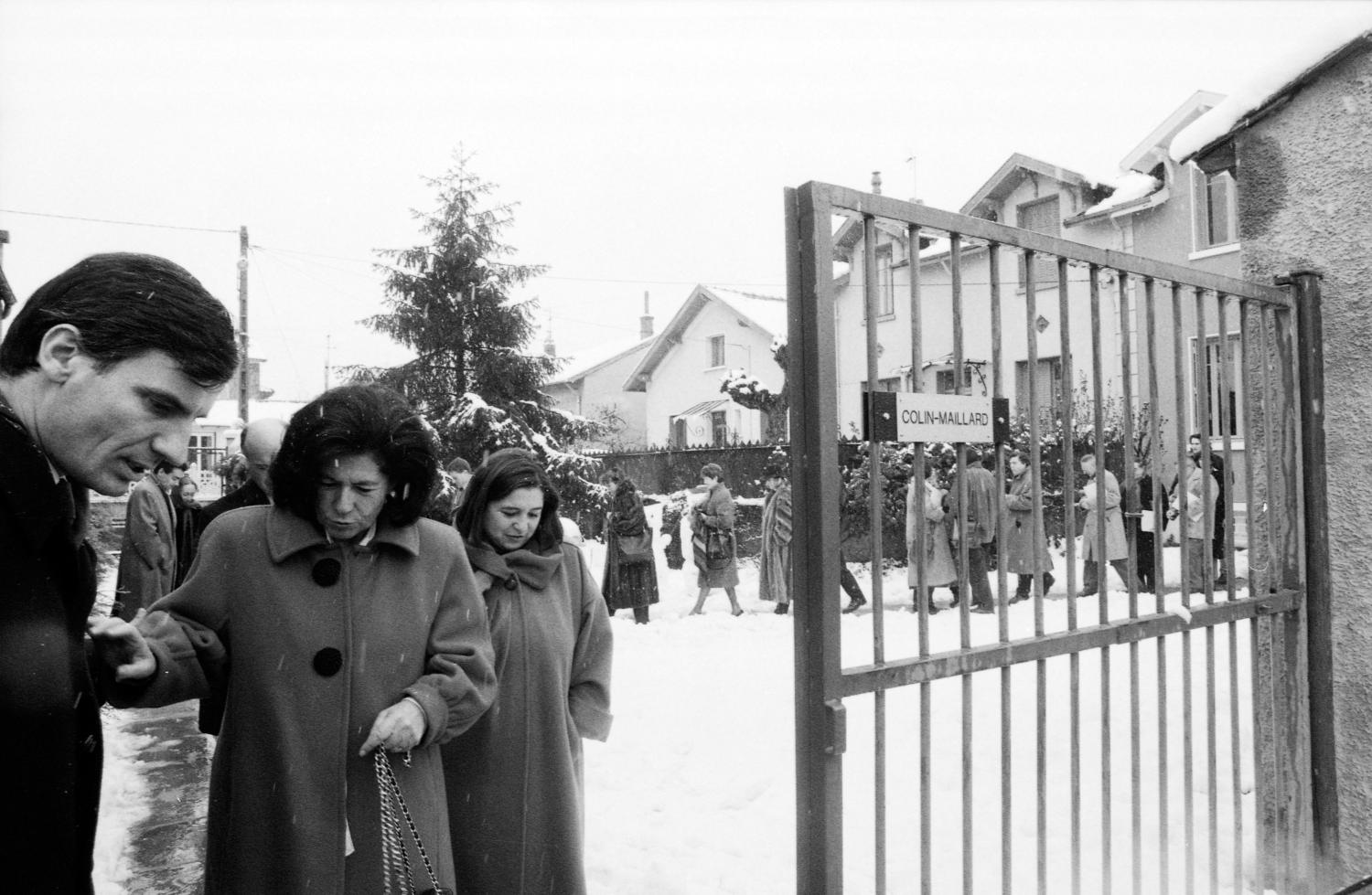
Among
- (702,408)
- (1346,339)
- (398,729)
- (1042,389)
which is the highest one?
(702,408)

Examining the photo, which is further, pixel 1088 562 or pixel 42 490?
pixel 1088 562

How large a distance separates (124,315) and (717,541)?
9.47m

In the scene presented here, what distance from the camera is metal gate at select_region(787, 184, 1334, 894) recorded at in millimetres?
2170

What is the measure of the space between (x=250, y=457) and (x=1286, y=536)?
400cm

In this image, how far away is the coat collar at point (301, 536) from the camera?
2254 mm

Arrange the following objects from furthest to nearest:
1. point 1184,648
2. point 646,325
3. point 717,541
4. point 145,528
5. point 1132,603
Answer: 1. point 646,325
2. point 717,541
3. point 145,528
4. point 1184,648
5. point 1132,603

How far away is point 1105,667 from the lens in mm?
2805

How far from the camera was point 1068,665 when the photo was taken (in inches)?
165

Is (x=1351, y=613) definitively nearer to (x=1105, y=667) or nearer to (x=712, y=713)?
(x=1105, y=667)

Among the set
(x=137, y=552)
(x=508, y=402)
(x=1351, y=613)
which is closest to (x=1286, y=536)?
(x=1351, y=613)

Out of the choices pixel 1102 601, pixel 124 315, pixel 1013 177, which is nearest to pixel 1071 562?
pixel 1102 601

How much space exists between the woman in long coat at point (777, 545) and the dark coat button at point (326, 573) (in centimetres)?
846

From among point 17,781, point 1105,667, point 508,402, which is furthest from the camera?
point 508,402

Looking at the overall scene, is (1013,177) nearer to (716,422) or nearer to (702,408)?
(716,422)
